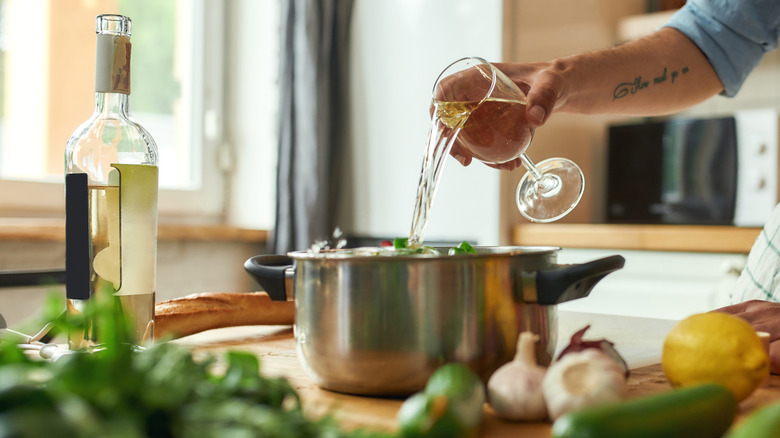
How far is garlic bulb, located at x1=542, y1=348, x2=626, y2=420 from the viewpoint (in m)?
0.49

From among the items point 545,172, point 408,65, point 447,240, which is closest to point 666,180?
point 447,240

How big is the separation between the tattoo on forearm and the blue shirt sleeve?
0.07 metres

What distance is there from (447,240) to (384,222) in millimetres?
283

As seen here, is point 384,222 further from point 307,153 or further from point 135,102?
point 135,102

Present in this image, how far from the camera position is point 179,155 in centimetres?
284

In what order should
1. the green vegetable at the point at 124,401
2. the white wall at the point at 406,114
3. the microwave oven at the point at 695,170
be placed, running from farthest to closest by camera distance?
1. the white wall at the point at 406,114
2. the microwave oven at the point at 695,170
3. the green vegetable at the point at 124,401

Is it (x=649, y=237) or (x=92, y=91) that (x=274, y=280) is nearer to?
(x=649, y=237)

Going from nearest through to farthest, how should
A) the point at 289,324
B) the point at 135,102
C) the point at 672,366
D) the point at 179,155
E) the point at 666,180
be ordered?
the point at 672,366 → the point at 289,324 → the point at 666,180 → the point at 135,102 → the point at 179,155

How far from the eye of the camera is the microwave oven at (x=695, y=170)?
2.27 m

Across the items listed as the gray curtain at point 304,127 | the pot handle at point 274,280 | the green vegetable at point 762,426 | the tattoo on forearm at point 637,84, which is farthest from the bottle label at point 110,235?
the gray curtain at point 304,127

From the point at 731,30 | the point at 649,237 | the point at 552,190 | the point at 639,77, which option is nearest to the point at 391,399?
the point at 552,190

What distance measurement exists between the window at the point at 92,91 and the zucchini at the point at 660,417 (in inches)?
88.5

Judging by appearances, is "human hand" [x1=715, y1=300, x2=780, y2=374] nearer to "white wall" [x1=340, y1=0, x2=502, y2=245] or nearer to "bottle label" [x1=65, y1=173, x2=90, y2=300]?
"bottle label" [x1=65, y1=173, x2=90, y2=300]

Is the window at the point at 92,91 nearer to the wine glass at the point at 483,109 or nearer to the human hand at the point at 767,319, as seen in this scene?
the wine glass at the point at 483,109
